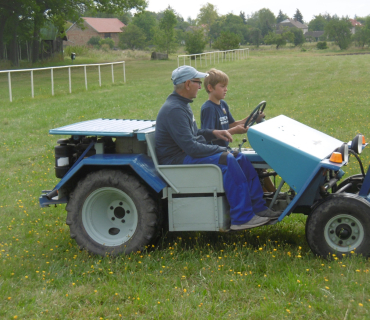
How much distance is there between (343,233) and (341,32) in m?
90.7

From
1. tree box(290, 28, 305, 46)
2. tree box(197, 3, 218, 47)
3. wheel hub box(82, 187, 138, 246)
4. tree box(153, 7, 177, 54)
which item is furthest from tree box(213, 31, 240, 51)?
tree box(197, 3, 218, 47)

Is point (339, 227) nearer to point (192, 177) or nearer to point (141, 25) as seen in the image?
point (192, 177)

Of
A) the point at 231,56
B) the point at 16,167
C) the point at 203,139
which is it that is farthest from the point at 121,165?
the point at 231,56

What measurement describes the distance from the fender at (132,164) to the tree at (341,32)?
278 ft

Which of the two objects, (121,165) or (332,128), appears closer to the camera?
(121,165)

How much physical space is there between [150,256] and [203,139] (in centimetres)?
125

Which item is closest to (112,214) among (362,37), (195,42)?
(195,42)

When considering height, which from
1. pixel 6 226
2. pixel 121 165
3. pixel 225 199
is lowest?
pixel 6 226

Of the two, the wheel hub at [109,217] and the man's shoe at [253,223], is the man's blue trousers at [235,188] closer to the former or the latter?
the man's shoe at [253,223]

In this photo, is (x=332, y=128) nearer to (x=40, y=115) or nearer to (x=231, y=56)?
(x=40, y=115)

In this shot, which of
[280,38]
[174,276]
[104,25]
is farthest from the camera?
[104,25]

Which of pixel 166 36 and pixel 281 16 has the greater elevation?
pixel 281 16

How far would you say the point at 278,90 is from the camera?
64.7 ft

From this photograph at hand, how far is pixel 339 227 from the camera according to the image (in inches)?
161
